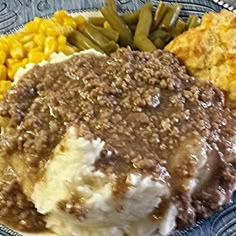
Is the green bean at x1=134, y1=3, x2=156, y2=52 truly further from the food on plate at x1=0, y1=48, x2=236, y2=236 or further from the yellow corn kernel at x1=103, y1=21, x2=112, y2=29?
the food on plate at x1=0, y1=48, x2=236, y2=236

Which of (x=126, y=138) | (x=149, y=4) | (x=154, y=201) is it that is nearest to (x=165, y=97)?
(x=126, y=138)

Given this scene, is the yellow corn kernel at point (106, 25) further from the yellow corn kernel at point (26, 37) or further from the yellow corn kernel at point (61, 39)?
the yellow corn kernel at point (26, 37)

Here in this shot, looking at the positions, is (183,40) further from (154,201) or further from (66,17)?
(154,201)

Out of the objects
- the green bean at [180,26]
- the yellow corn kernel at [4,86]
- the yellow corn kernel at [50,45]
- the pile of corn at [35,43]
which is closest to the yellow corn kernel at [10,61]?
the pile of corn at [35,43]

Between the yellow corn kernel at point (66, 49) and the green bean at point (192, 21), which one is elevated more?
the green bean at point (192, 21)

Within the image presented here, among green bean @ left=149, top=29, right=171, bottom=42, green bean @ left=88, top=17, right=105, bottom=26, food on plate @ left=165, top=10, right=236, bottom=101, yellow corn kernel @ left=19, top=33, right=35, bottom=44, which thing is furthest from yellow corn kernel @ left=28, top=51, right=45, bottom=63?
food on plate @ left=165, top=10, right=236, bottom=101
